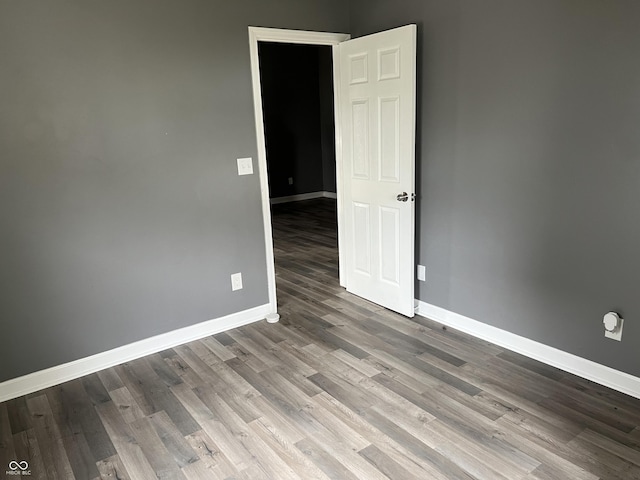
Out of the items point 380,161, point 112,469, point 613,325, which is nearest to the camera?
point 112,469

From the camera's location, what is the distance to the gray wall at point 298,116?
8.07m

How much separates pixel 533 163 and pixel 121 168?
246 centimetres

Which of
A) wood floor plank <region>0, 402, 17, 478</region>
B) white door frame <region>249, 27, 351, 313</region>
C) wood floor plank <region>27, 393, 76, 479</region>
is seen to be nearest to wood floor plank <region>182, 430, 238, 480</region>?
wood floor plank <region>27, 393, 76, 479</region>

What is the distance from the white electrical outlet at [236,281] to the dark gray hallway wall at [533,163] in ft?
4.62

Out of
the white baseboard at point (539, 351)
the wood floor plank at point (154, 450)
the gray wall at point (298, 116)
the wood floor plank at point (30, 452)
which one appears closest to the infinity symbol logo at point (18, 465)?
the wood floor plank at point (30, 452)

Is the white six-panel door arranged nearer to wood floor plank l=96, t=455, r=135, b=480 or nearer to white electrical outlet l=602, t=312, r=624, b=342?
white electrical outlet l=602, t=312, r=624, b=342

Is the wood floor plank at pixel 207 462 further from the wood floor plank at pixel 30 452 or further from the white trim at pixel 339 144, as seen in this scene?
the white trim at pixel 339 144

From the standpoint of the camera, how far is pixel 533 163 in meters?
2.64

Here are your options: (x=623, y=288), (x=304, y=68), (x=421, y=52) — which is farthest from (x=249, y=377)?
(x=304, y=68)

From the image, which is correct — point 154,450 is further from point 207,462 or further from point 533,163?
point 533,163

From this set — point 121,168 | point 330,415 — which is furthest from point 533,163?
point 121,168

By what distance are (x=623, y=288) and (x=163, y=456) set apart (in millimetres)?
2444

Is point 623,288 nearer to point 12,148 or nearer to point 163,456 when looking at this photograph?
point 163,456

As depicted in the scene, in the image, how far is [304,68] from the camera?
8.34 metres
